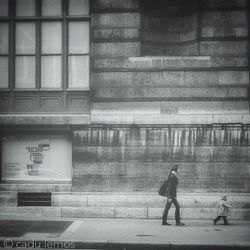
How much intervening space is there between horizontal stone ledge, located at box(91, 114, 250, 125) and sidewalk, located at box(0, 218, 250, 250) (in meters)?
2.95

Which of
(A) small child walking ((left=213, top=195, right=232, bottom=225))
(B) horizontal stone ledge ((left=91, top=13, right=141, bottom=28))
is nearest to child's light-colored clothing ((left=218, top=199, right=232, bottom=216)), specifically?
(A) small child walking ((left=213, top=195, right=232, bottom=225))

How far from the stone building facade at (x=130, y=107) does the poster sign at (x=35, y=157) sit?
4 cm

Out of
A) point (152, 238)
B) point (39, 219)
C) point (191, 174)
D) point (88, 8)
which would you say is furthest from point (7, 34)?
point (152, 238)

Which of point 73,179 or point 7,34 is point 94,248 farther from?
point 7,34

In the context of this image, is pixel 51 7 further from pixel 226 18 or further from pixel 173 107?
pixel 226 18

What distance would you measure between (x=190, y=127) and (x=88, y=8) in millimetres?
4943

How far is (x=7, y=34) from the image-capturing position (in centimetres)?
1723

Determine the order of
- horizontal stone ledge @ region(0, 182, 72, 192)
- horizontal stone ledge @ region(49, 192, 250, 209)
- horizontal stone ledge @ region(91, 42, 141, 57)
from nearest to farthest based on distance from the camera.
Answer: horizontal stone ledge @ region(49, 192, 250, 209) < horizontal stone ledge @ region(91, 42, 141, 57) < horizontal stone ledge @ region(0, 182, 72, 192)

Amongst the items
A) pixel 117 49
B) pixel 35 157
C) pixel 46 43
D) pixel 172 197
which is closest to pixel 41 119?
pixel 35 157

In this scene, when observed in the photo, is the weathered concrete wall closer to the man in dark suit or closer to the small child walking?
the small child walking

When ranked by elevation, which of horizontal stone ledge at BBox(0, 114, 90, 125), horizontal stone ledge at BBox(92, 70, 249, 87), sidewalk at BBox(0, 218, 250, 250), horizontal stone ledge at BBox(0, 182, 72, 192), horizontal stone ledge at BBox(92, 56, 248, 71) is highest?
horizontal stone ledge at BBox(92, 56, 248, 71)

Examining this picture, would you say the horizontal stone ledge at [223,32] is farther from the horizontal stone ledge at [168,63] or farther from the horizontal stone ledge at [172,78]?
the horizontal stone ledge at [172,78]

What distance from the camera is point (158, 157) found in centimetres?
1639

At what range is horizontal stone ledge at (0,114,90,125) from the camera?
16.6 metres
